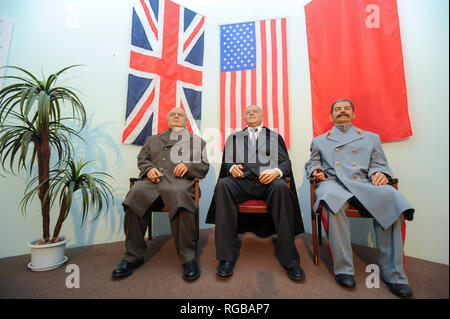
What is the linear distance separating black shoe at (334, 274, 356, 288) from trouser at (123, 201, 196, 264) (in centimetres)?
102

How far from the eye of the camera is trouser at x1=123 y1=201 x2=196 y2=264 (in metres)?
1.48

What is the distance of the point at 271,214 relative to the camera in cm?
154

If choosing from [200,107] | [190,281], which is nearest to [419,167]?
[190,281]

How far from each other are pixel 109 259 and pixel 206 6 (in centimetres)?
358

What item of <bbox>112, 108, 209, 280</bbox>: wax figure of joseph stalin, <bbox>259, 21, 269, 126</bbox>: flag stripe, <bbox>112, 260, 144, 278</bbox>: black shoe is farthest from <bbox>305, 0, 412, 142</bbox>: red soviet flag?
<bbox>112, 260, 144, 278</bbox>: black shoe

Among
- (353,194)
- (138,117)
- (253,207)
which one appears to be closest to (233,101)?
(138,117)

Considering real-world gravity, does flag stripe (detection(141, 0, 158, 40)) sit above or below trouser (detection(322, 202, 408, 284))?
above

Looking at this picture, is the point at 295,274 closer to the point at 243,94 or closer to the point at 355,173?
the point at 355,173

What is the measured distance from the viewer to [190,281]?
1316mm

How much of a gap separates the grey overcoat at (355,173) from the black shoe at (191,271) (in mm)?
1027

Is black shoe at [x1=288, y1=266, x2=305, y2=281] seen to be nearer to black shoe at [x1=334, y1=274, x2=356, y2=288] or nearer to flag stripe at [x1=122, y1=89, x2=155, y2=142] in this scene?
black shoe at [x1=334, y1=274, x2=356, y2=288]

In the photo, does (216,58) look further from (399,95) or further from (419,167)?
(419,167)

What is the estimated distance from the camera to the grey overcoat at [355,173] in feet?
4.24
